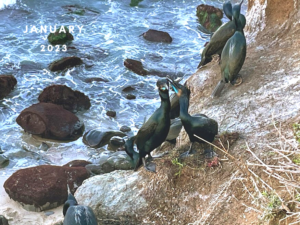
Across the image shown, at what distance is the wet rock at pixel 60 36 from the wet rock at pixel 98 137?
692cm

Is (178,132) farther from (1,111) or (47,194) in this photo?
(1,111)

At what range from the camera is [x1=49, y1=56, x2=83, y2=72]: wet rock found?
14422mm

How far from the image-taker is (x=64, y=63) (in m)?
14.6

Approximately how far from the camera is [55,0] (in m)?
21.1

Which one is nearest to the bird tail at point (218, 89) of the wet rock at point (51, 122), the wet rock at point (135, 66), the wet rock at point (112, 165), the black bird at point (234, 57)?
the black bird at point (234, 57)

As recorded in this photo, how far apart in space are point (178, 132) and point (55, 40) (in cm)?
1123

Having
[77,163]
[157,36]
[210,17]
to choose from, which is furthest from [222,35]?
[210,17]

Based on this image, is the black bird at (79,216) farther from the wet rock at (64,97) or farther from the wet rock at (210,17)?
the wet rock at (210,17)

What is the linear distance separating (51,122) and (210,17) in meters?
10.6

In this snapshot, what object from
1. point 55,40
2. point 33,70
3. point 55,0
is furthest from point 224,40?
point 55,0

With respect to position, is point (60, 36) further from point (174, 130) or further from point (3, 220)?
point (174, 130)

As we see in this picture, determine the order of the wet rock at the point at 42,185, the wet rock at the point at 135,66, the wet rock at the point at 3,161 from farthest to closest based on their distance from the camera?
the wet rock at the point at 135,66 → the wet rock at the point at 3,161 → the wet rock at the point at 42,185

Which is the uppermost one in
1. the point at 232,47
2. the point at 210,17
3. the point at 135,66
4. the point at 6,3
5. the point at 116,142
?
the point at 232,47

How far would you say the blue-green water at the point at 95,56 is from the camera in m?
10.6
